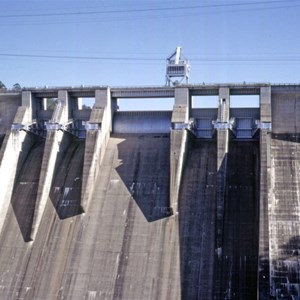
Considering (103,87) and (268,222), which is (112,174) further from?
(268,222)

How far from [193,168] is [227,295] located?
670cm

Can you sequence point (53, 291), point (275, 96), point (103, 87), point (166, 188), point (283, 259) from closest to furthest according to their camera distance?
point (283, 259)
point (53, 291)
point (166, 188)
point (275, 96)
point (103, 87)

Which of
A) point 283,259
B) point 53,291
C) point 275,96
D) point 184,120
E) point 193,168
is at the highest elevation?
point 275,96

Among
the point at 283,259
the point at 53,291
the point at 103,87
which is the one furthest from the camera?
the point at 103,87

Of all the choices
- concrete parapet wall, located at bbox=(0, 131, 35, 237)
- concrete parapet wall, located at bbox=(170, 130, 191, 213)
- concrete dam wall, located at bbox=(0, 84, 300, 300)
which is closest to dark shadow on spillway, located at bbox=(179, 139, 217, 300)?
concrete dam wall, located at bbox=(0, 84, 300, 300)

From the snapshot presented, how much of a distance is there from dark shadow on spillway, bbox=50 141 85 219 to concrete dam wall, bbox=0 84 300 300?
0.21 ft

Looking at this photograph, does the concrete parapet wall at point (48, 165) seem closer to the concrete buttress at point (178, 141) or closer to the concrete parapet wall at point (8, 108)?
the concrete parapet wall at point (8, 108)

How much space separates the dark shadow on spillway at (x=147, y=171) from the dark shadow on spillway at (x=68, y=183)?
2.10 meters

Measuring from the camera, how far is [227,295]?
65.3 feet

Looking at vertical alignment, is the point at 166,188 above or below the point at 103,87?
below

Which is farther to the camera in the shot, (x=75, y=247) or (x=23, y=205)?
(x=23, y=205)

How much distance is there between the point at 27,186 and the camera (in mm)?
25953

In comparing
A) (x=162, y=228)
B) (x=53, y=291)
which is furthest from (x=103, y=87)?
(x=53, y=291)

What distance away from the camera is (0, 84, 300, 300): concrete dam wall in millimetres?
20672
